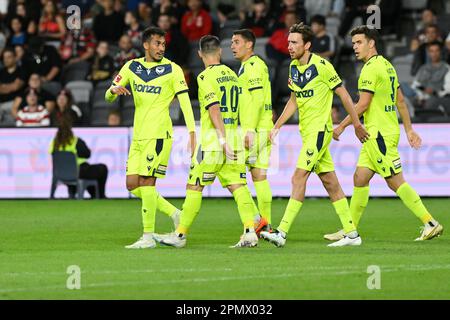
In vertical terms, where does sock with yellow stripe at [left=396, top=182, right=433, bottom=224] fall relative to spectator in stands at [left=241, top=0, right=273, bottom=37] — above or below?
below

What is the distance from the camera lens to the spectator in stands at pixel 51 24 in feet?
89.1

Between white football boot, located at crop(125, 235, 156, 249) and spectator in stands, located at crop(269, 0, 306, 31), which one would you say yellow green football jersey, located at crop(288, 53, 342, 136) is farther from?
spectator in stands, located at crop(269, 0, 306, 31)

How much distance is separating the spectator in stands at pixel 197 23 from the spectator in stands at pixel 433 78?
15.7 ft

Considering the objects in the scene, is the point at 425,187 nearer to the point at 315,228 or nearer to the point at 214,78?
the point at 315,228

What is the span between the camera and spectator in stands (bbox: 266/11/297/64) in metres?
24.7

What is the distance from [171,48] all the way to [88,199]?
180 inches

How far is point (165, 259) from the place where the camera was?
12.5m

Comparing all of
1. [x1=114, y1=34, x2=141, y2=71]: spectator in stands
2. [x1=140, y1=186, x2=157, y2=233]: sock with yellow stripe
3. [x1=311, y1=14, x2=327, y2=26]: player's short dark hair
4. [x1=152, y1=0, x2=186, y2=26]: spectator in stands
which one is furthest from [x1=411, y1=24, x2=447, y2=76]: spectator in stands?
[x1=140, y1=186, x2=157, y2=233]: sock with yellow stripe

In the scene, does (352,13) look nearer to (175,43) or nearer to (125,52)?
(175,43)

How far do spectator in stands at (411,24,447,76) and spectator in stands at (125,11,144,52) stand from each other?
5.46 m

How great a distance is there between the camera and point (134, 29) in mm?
26141

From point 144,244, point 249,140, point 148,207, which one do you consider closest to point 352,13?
point 249,140

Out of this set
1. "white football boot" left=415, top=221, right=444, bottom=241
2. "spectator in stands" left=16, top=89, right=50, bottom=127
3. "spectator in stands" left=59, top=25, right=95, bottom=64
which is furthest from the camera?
"spectator in stands" left=59, top=25, right=95, bottom=64

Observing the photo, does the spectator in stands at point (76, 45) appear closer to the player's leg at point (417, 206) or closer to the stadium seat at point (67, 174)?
the stadium seat at point (67, 174)
